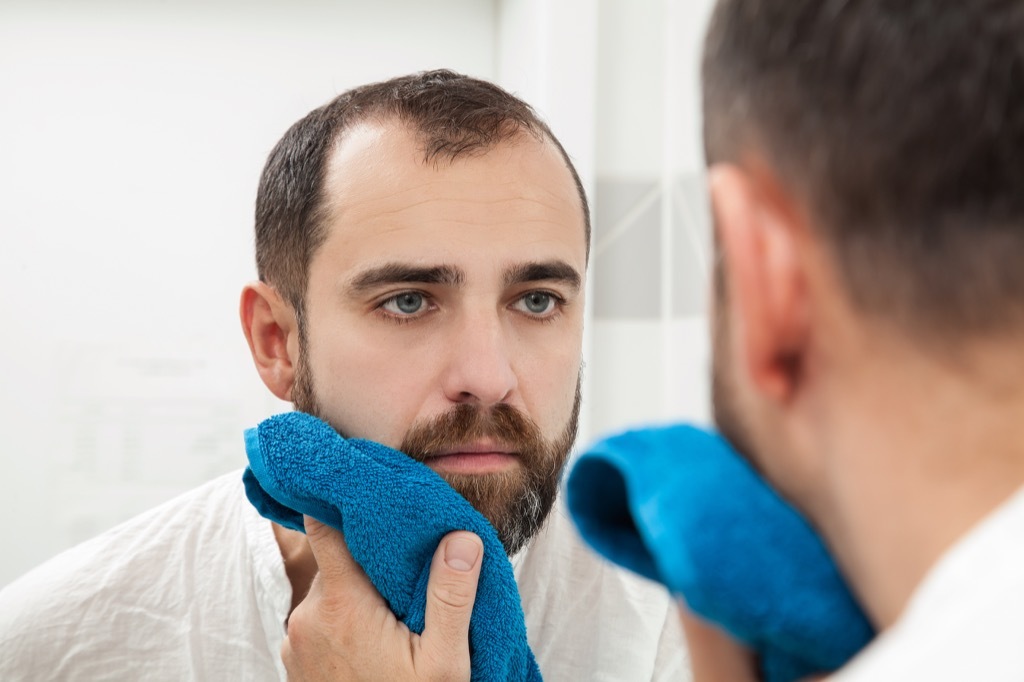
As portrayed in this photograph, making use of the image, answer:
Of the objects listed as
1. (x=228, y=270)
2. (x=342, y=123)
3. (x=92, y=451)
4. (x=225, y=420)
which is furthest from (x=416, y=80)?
(x=92, y=451)

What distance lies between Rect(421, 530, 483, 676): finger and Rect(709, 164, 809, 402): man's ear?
1.61 feet

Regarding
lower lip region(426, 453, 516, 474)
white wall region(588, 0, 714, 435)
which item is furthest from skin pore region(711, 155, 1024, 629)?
white wall region(588, 0, 714, 435)

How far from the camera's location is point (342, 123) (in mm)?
1070

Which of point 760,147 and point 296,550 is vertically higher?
point 760,147

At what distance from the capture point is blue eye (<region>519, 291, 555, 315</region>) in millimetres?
1027

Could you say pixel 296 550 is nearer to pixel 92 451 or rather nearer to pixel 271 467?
pixel 271 467

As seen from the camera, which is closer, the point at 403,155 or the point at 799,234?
the point at 799,234

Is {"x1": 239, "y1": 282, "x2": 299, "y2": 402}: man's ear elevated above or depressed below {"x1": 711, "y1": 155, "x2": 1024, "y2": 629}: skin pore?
below

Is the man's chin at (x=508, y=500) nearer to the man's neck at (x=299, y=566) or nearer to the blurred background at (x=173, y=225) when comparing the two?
the man's neck at (x=299, y=566)

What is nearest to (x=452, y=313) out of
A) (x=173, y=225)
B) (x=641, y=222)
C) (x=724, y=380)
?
(x=724, y=380)

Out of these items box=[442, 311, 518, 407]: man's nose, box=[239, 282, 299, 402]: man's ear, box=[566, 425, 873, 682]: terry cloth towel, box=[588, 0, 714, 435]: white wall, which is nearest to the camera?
box=[566, 425, 873, 682]: terry cloth towel

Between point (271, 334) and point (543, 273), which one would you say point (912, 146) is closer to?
point (543, 273)

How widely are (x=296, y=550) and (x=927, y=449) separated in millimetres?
944

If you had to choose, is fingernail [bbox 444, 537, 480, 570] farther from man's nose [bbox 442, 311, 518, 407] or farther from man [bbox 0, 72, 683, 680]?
man's nose [bbox 442, 311, 518, 407]
